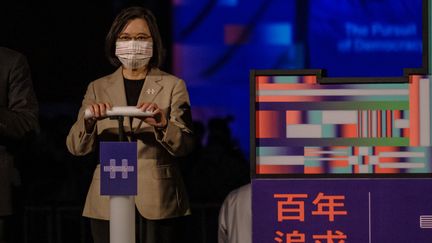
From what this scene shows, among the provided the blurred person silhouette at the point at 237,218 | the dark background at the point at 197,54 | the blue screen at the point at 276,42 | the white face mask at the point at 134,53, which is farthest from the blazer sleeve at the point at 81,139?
the blue screen at the point at 276,42

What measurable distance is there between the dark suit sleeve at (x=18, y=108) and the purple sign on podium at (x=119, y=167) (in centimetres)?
50

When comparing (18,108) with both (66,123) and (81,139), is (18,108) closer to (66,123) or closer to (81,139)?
(81,139)

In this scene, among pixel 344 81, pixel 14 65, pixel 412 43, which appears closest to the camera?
pixel 344 81

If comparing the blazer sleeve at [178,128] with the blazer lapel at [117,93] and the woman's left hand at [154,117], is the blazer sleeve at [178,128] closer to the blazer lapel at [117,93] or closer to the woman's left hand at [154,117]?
the woman's left hand at [154,117]

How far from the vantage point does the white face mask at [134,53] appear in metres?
4.03

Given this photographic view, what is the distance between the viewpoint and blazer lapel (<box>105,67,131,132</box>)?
4051mm

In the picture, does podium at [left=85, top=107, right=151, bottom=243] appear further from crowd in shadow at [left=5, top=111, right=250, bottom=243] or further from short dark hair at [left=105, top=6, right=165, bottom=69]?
crowd in shadow at [left=5, top=111, right=250, bottom=243]

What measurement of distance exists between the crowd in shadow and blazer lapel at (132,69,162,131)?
2619 millimetres

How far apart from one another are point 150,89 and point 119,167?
1.41 feet

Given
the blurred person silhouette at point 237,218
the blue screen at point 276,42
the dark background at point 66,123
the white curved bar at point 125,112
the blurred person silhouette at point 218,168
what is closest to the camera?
the white curved bar at point 125,112

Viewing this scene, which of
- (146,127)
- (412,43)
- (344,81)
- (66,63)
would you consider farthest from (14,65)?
(412,43)

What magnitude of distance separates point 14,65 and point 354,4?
4010 mm

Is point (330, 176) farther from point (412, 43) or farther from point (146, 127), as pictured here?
point (412, 43)

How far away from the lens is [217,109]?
26.8 ft
